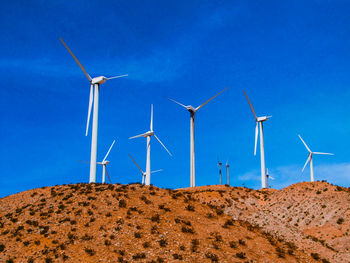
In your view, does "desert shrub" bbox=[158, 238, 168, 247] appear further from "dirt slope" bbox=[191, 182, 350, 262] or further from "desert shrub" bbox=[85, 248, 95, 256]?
"dirt slope" bbox=[191, 182, 350, 262]

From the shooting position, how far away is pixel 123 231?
42.8 meters

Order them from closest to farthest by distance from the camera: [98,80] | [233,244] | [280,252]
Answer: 1. [233,244]
2. [280,252]
3. [98,80]

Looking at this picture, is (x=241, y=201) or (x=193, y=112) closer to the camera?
(x=241, y=201)

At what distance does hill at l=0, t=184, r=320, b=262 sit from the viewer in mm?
38531

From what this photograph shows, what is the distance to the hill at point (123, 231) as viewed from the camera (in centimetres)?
3853

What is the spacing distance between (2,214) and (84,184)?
13922 mm

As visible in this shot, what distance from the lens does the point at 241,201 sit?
241ft

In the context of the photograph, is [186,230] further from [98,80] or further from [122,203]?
[98,80]

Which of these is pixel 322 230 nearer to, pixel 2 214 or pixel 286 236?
pixel 286 236

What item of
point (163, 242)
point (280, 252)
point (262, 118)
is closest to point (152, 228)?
point (163, 242)

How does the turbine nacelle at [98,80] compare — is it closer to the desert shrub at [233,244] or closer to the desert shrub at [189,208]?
the desert shrub at [189,208]

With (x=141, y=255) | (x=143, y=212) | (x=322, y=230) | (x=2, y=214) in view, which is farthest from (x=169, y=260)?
(x=322, y=230)

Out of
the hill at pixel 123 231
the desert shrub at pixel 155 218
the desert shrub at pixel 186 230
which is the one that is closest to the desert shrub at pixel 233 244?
the hill at pixel 123 231

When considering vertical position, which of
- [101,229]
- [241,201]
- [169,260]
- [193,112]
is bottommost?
[169,260]
